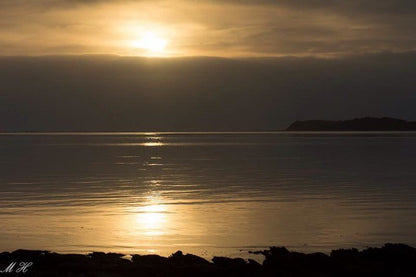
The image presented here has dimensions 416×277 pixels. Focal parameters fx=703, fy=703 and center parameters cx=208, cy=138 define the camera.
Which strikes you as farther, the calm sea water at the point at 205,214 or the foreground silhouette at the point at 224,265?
the calm sea water at the point at 205,214

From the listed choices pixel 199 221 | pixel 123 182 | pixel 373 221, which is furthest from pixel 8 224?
pixel 123 182

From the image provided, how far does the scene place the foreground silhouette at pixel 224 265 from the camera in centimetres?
2202

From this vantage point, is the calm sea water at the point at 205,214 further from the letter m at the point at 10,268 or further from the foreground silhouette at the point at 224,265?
the letter m at the point at 10,268

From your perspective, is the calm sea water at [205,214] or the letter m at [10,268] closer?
the letter m at [10,268]

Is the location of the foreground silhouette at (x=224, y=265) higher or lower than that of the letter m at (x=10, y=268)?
lower

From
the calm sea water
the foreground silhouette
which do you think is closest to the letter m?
the foreground silhouette

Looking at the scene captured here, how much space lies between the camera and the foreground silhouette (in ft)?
72.2

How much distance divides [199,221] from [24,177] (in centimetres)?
3727

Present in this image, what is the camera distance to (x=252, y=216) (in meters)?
37.2

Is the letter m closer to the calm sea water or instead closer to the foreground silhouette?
the foreground silhouette

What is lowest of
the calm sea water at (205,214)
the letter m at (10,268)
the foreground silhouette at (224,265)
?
the calm sea water at (205,214)

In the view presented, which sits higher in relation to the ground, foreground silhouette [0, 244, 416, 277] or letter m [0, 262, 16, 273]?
letter m [0, 262, 16, 273]

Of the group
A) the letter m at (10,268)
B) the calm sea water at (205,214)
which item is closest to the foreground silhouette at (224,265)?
the letter m at (10,268)

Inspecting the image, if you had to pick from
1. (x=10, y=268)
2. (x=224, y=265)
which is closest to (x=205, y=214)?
(x=224, y=265)
